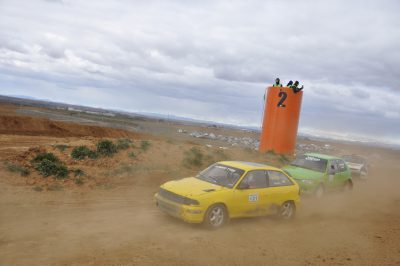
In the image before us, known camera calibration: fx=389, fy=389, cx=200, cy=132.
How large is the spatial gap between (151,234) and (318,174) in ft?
27.8

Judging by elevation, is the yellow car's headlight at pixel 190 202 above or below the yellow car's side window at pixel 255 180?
below

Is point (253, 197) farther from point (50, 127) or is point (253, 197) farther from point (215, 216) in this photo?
point (50, 127)

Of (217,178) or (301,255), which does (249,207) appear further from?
(301,255)

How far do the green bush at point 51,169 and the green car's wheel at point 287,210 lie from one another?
6687mm

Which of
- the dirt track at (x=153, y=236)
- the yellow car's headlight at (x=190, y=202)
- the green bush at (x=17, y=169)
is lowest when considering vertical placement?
the dirt track at (x=153, y=236)

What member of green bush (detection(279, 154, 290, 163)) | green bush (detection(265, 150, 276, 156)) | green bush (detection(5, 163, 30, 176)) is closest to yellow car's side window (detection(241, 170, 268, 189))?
green bush (detection(5, 163, 30, 176))

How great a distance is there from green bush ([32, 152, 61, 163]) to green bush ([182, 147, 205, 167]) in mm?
5450

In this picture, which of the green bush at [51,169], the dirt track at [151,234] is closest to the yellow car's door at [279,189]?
the dirt track at [151,234]

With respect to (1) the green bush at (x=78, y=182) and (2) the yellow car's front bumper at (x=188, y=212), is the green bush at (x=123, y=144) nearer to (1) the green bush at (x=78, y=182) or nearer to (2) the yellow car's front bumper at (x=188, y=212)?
(1) the green bush at (x=78, y=182)

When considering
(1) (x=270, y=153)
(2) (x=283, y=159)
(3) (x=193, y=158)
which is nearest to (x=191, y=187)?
(3) (x=193, y=158)

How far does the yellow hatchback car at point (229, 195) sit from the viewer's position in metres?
8.68

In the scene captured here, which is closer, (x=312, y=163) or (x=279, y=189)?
(x=279, y=189)

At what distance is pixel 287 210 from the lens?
10617 millimetres

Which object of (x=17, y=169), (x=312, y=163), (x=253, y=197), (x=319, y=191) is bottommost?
(x=17, y=169)
